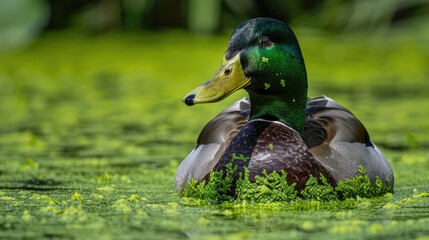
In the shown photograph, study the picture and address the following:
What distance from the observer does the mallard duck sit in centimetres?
535

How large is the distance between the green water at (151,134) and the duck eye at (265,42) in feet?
2.67

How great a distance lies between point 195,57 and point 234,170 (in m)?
7.53

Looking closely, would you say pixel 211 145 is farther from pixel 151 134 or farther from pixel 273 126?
pixel 151 134

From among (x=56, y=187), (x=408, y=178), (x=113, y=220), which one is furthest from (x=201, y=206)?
(x=408, y=178)

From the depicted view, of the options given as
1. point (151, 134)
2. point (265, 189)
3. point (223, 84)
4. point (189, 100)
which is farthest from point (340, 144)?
point (151, 134)

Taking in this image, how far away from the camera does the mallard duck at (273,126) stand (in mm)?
5352

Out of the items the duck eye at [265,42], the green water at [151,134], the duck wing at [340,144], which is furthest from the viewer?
the duck wing at [340,144]

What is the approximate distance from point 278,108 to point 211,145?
1.45 ft

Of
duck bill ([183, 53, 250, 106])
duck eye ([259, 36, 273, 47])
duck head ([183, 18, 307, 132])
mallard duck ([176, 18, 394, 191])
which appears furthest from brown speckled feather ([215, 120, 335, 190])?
duck eye ([259, 36, 273, 47])

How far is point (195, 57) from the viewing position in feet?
42.1

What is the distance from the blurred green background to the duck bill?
537 mm

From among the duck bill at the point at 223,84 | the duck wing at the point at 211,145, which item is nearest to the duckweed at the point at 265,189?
the duck wing at the point at 211,145

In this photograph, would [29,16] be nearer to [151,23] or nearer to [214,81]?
[214,81]

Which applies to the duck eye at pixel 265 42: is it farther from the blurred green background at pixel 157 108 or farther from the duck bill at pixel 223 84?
the blurred green background at pixel 157 108
